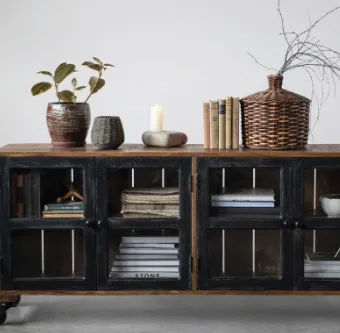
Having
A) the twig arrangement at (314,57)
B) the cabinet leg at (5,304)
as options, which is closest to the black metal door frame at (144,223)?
the cabinet leg at (5,304)

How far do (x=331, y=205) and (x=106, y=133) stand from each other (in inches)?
40.0

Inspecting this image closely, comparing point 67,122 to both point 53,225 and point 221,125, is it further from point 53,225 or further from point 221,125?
point 221,125

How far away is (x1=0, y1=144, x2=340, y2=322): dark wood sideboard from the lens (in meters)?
2.93

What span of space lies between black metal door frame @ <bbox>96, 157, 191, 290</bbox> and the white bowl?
58 cm

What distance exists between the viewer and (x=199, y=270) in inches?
117

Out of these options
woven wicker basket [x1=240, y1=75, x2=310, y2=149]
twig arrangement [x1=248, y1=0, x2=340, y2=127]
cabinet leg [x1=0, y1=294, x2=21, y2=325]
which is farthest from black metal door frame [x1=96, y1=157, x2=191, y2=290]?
twig arrangement [x1=248, y1=0, x2=340, y2=127]

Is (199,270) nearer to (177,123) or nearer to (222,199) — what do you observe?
(222,199)

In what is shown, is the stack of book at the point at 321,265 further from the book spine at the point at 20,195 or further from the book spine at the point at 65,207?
the book spine at the point at 20,195

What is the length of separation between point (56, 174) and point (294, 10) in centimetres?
164

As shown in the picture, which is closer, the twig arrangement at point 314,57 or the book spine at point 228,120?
the book spine at point 228,120

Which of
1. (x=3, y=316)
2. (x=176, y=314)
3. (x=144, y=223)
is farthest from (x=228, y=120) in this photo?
(x=3, y=316)

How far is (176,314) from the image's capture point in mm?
3258

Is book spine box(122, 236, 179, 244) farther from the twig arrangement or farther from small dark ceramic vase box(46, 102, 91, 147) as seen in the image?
the twig arrangement

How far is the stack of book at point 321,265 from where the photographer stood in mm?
3004
